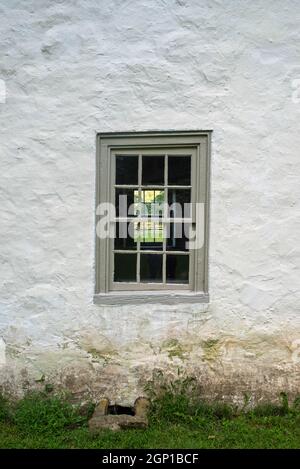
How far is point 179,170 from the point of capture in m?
4.38

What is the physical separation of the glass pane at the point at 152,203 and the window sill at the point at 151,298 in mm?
816

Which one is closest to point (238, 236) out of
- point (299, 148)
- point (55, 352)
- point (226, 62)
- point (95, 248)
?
point (299, 148)

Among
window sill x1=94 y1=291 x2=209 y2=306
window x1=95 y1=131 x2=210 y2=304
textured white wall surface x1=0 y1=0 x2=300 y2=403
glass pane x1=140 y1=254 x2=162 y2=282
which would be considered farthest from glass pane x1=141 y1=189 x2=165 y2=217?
window sill x1=94 y1=291 x2=209 y2=306

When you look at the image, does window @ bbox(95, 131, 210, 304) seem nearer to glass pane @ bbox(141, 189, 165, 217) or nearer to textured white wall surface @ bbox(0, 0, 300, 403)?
glass pane @ bbox(141, 189, 165, 217)

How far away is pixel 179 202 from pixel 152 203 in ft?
0.90

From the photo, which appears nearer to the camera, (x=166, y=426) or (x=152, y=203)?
(x=166, y=426)

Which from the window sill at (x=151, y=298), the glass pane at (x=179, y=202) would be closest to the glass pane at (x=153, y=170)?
the glass pane at (x=179, y=202)

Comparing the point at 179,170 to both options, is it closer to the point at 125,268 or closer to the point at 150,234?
the point at 150,234

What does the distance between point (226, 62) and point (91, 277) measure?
2426 mm

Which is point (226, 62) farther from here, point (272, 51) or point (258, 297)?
point (258, 297)

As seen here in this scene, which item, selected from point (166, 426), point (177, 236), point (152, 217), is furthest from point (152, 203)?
point (166, 426)

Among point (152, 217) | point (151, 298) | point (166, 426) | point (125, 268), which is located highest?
point (152, 217)

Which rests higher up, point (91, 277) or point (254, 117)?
point (254, 117)

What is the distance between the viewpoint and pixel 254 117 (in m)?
4.13
